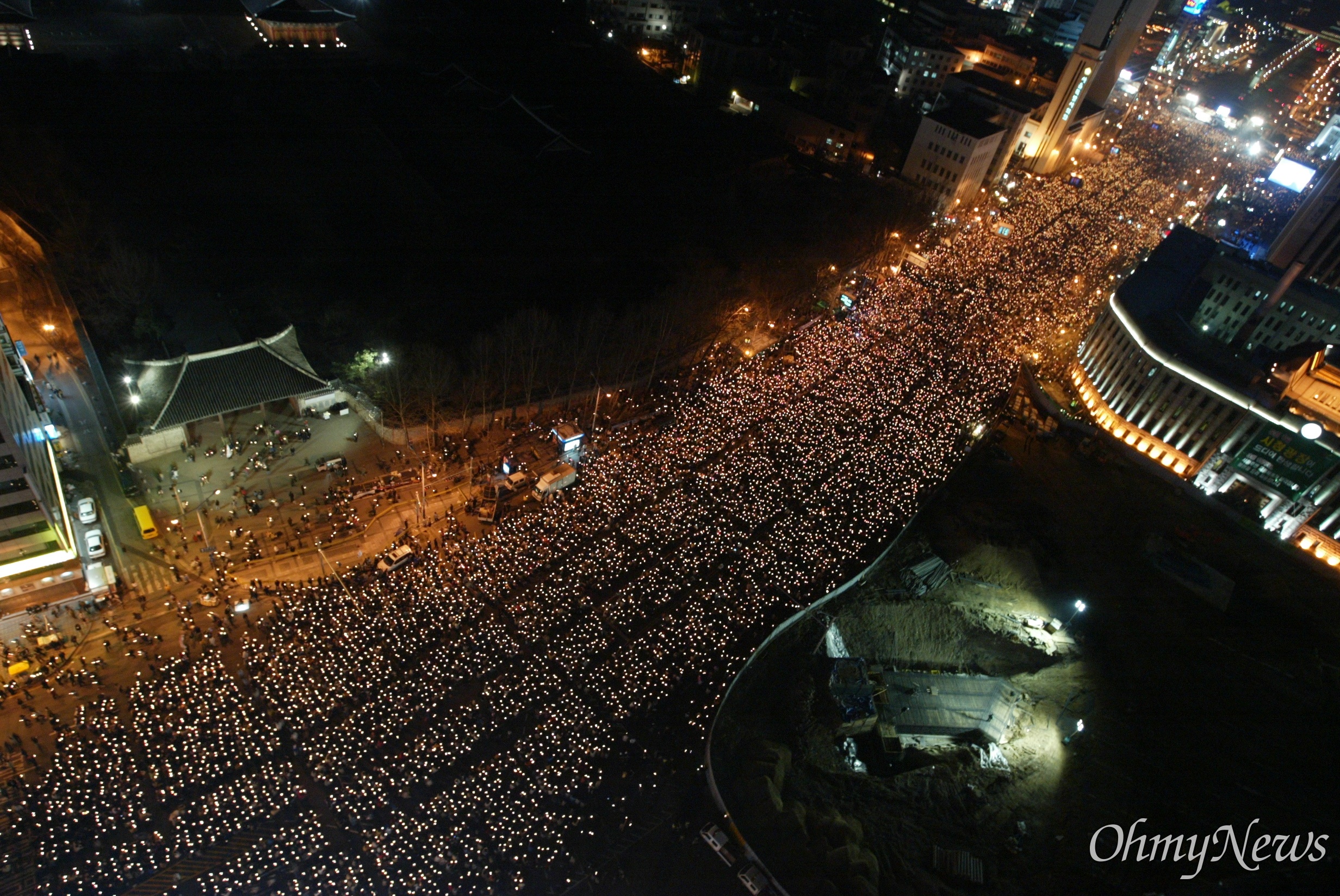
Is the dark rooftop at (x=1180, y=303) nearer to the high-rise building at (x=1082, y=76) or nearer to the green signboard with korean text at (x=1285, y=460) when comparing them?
the green signboard with korean text at (x=1285, y=460)

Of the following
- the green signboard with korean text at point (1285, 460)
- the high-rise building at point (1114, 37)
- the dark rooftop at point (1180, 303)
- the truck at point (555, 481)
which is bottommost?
the truck at point (555, 481)

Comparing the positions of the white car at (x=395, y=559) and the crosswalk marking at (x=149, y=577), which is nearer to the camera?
the crosswalk marking at (x=149, y=577)

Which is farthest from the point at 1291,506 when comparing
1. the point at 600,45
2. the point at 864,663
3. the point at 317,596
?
the point at 600,45

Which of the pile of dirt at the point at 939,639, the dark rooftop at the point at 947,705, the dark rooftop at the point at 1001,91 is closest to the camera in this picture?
the dark rooftop at the point at 947,705

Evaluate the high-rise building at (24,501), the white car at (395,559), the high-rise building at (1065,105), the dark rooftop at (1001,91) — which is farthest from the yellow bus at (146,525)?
the high-rise building at (1065,105)

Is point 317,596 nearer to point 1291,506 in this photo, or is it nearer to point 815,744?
point 815,744

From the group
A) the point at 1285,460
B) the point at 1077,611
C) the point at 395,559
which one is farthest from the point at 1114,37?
the point at 395,559

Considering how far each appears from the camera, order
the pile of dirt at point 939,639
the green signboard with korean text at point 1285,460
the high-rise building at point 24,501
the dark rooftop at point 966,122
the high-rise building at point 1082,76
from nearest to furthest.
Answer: the high-rise building at point 24,501
the pile of dirt at point 939,639
the green signboard with korean text at point 1285,460
the dark rooftop at point 966,122
the high-rise building at point 1082,76
